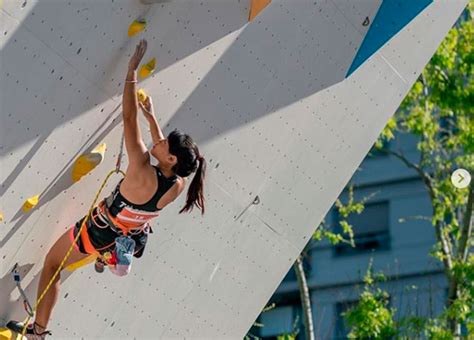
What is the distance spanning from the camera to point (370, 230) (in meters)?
26.7

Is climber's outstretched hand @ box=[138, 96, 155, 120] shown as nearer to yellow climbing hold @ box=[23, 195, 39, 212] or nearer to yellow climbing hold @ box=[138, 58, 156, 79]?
yellow climbing hold @ box=[138, 58, 156, 79]

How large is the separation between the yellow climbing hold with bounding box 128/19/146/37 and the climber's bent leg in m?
1.25

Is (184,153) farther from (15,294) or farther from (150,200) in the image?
(15,294)

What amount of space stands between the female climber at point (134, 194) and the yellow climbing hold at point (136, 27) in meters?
0.12

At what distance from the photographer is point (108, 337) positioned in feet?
28.9

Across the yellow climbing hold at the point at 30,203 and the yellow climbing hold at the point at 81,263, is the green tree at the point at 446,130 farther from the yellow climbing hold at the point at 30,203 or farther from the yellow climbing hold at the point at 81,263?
the yellow climbing hold at the point at 30,203

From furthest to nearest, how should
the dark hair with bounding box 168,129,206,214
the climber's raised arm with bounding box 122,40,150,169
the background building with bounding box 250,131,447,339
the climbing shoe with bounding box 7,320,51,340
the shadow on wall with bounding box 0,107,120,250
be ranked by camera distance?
the background building with bounding box 250,131,447,339
the climbing shoe with bounding box 7,320,51,340
the shadow on wall with bounding box 0,107,120,250
the climber's raised arm with bounding box 122,40,150,169
the dark hair with bounding box 168,129,206,214

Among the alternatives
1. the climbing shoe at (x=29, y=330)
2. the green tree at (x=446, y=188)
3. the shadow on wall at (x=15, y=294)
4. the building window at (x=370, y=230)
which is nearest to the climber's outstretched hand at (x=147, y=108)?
the shadow on wall at (x=15, y=294)

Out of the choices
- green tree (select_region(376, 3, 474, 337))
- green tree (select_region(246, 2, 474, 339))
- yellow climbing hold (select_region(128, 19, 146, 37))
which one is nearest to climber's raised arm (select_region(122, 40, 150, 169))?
yellow climbing hold (select_region(128, 19, 146, 37))

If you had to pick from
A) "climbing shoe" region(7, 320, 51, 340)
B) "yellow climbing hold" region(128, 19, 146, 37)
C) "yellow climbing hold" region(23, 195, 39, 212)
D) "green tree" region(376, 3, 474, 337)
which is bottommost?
"climbing shoe" region(7, 320, 51, 340)

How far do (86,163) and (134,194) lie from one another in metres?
0.53

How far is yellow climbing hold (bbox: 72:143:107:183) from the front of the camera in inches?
315

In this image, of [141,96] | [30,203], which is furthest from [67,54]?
[30,203]

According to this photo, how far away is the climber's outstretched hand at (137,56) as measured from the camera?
7.75 metres
